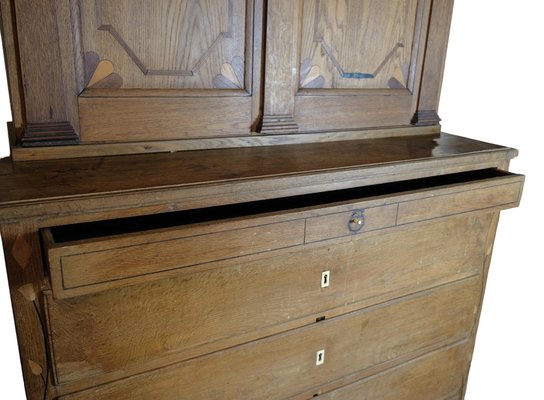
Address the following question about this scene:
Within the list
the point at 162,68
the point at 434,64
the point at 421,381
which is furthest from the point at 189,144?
the point at 421,381

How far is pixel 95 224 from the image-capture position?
4.58 ft

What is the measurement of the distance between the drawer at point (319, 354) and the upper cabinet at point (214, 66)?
0.74 metres

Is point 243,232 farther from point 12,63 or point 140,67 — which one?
point 12,63

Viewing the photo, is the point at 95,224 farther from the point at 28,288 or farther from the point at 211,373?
the point at 211,373

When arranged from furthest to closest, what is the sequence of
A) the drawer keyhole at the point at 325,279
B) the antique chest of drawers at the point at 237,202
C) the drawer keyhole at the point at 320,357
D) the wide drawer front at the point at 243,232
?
the drawer keyhole at the point at 320,357
the drawer keyhole at the point at 325,279
the antique chest of drawers at the point at 237,202
the wide drawer front at the point at 243,232

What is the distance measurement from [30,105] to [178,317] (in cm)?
77

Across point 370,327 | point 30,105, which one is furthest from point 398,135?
point 30,105

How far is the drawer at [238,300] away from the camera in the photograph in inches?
50.8

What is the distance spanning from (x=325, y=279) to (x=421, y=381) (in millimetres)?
846

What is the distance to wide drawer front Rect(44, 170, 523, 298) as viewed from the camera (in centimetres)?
111

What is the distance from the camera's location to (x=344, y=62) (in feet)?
6.24

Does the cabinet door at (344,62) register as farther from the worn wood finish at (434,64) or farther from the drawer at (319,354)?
the drawer at (319,354)

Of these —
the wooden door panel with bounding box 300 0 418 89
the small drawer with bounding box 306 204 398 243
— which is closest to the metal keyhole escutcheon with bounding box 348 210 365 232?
the small drawer with bounding box 306 204 398 243

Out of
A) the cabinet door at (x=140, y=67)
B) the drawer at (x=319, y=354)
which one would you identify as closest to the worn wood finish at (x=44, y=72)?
the cabinet door at (x=140, y=67)
